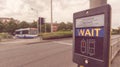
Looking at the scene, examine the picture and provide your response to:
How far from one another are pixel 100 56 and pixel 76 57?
0.49 m

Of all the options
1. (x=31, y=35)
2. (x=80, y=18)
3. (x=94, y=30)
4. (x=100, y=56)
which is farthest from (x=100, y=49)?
(x=31, y=35)

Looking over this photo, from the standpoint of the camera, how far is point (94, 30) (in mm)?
1961

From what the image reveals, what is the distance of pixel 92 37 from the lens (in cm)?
198

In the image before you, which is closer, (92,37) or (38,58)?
(92,37)

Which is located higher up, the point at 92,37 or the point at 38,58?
the point at 92,37

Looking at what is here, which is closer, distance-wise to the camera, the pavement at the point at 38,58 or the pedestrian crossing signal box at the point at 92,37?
the pedestrian crossing signal box at the point at 92,37

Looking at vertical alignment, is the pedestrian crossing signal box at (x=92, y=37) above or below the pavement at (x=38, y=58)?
above

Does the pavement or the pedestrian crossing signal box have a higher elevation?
the pedestrian crossing signal box

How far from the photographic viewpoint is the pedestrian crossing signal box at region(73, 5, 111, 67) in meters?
1.81

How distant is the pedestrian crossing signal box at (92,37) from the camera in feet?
5.92

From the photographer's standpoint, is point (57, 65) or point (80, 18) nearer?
point (80, 18)

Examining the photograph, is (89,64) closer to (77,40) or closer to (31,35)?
(77,40)

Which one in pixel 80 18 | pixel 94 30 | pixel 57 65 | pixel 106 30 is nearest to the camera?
pixel 106 30

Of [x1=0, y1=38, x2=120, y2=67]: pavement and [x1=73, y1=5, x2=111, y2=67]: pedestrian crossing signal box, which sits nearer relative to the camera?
[x1=73, y1=5, x2=111, y2=67]: pedestrian crossing signal box
